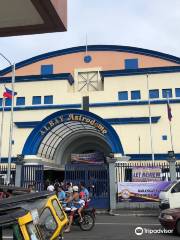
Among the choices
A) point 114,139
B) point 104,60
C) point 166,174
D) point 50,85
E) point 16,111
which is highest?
point 104,60

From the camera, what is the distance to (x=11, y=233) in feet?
13.8

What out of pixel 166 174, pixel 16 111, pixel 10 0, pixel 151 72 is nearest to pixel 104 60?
pixel 151 72

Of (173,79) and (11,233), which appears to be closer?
(11,233)

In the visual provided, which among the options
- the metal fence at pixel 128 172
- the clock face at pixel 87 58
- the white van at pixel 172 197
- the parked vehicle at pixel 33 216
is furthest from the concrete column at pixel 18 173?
the clock face at pixel 87 58

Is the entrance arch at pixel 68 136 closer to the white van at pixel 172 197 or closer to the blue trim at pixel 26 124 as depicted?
the blue trim at pixel 26 124

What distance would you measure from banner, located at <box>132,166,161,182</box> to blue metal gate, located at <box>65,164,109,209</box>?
185cm

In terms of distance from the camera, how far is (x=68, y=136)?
3591 centimetres

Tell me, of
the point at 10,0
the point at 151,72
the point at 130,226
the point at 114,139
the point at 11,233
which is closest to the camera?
the point at 11,233

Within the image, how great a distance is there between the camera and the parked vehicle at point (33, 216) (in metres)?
3.91

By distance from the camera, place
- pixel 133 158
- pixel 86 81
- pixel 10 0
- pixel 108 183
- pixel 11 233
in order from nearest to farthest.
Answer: pixel 11 233
pixel 10 0
pixel 108 183
pixel 133 158
pixel 86 81

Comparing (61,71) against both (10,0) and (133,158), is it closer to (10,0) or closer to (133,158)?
(133,158)

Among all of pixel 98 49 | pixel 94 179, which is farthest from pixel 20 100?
pixel 94 179

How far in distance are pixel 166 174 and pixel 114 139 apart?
5.96 meters

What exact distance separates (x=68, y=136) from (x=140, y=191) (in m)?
15.2
